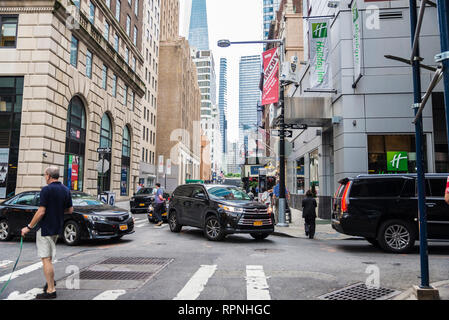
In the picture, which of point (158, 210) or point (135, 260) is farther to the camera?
point (158, 210)

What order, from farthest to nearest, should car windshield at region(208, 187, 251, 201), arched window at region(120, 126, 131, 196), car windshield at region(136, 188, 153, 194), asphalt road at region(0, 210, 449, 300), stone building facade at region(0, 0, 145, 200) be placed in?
arched window at region(120, 126, 131, 196), car windshield at region(136, 188, 153, 194), stone building facade at region(0, 0, 145, 200), car windshield at region(208, 187, 251, 201), asphalt road at region(0, 210, 449, 300)

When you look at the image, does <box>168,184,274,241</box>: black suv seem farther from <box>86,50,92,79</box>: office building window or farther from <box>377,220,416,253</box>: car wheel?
<box>86,50,92,79</box>: office building window

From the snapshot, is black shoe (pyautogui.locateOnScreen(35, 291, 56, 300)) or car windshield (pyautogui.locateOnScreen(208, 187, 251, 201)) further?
car windshield (pyautogui.locateOnScreen(208, 187, 251, 201))

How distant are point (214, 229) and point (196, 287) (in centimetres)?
522

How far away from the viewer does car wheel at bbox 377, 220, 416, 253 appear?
8695 millimetres

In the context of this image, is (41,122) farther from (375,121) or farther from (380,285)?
(380,285)

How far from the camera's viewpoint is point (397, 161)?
48.6 ft

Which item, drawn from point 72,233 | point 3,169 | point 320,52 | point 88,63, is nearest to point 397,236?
point 72,233

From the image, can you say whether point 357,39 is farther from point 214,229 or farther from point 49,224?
point 49,224

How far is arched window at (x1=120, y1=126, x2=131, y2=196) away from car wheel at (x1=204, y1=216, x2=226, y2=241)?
24.8 m

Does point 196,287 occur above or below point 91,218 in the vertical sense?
below

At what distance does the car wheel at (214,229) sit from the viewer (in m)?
10.2

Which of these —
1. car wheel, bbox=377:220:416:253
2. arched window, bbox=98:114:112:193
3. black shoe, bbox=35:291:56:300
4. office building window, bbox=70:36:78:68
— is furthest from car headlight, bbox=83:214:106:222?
arched window, bbox=98:114:112:193

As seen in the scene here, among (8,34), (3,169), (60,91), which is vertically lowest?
(3,169)
